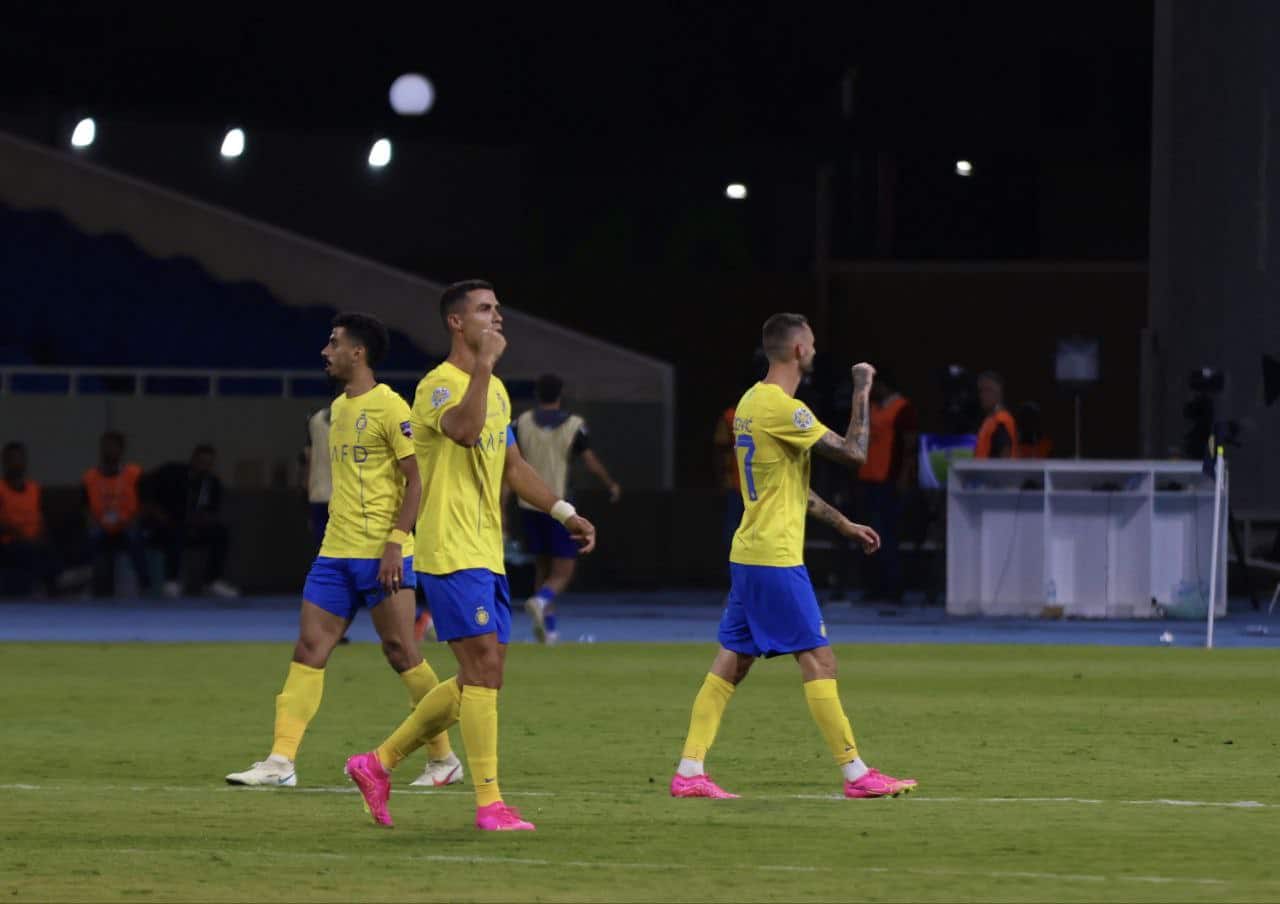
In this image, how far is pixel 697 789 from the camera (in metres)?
10.6

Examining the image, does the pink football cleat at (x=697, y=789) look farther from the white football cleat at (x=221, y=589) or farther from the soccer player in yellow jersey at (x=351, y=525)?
the white football cleat at (x=221, y=589)

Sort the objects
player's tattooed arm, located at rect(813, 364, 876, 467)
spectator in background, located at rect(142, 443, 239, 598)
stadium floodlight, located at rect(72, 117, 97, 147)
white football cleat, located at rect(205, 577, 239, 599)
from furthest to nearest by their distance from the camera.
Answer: stadium floodlight, located at rect(72, 117, 97, 147), white football cleat, located at rect(205, 577, 239, 599), spectator in background, located at rect(142, 443, 239, 598), player's tattooed arm, located at rect(813, 364, 876, 467)

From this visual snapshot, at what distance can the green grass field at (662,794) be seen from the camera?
27.4 ft

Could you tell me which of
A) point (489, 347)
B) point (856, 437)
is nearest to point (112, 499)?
point (856, 437)

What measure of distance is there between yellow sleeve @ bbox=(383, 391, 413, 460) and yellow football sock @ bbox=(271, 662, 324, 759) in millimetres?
1026

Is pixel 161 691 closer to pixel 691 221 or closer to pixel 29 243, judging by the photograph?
pixel 29 243

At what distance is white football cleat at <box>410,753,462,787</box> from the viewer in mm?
11172

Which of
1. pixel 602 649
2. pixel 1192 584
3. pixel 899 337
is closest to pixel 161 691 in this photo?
pixel 602 649

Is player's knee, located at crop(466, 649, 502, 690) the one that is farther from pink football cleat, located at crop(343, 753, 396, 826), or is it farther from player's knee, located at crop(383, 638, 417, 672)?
player's knee, located at crop(383, 638, 417, 672)

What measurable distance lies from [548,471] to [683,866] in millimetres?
11801

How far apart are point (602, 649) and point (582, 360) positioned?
10879mm

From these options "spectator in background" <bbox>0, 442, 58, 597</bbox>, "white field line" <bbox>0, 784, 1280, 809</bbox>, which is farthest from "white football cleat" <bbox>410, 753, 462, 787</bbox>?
"spectator in background" <bbox>0, 442, 58, 597</bbox>

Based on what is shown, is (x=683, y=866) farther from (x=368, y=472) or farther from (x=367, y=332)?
(x=367, y=332)

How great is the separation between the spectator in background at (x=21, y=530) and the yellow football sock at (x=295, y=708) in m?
15.4
